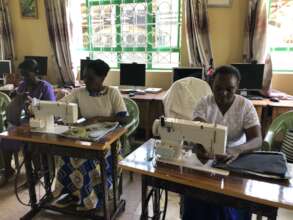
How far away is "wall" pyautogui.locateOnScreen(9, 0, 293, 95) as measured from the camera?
11.1 feet

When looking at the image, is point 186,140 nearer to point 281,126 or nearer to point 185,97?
point 185,97

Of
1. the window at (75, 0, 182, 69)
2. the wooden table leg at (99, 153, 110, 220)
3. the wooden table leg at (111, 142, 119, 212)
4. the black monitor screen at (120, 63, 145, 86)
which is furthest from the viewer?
the window at (75, 0, 182, 69)

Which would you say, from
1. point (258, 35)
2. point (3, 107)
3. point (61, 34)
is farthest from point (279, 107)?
point (61, 34)

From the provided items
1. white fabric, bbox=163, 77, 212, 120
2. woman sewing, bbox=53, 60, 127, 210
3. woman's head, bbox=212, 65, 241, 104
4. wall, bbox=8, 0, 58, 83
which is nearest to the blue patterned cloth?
woman sewing, bbox=53, 60, 127, 210

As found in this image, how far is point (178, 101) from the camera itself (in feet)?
7.81

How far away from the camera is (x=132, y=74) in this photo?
3742 millimetres

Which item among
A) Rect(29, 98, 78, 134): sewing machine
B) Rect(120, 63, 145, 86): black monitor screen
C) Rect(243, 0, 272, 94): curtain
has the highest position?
Rect(243, 0, 272, 94): curtain

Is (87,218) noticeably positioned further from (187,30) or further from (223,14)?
(223,14)

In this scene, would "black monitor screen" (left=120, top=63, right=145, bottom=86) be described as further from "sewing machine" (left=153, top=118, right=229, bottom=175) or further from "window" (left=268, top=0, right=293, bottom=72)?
"sewing machine" (left=153, top=118, right=229, bottom=175)

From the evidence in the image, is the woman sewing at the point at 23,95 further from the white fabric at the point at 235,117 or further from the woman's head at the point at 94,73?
the white fabric at the point at 235,117

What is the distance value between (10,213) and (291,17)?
3.61 m

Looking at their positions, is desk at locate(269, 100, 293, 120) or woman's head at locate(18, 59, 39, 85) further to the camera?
desk at locate(269, 100, 293, 120)

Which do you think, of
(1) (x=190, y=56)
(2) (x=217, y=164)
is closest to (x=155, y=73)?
(1) (x=190, y=56)

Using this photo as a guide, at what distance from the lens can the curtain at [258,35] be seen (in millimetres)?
3174
